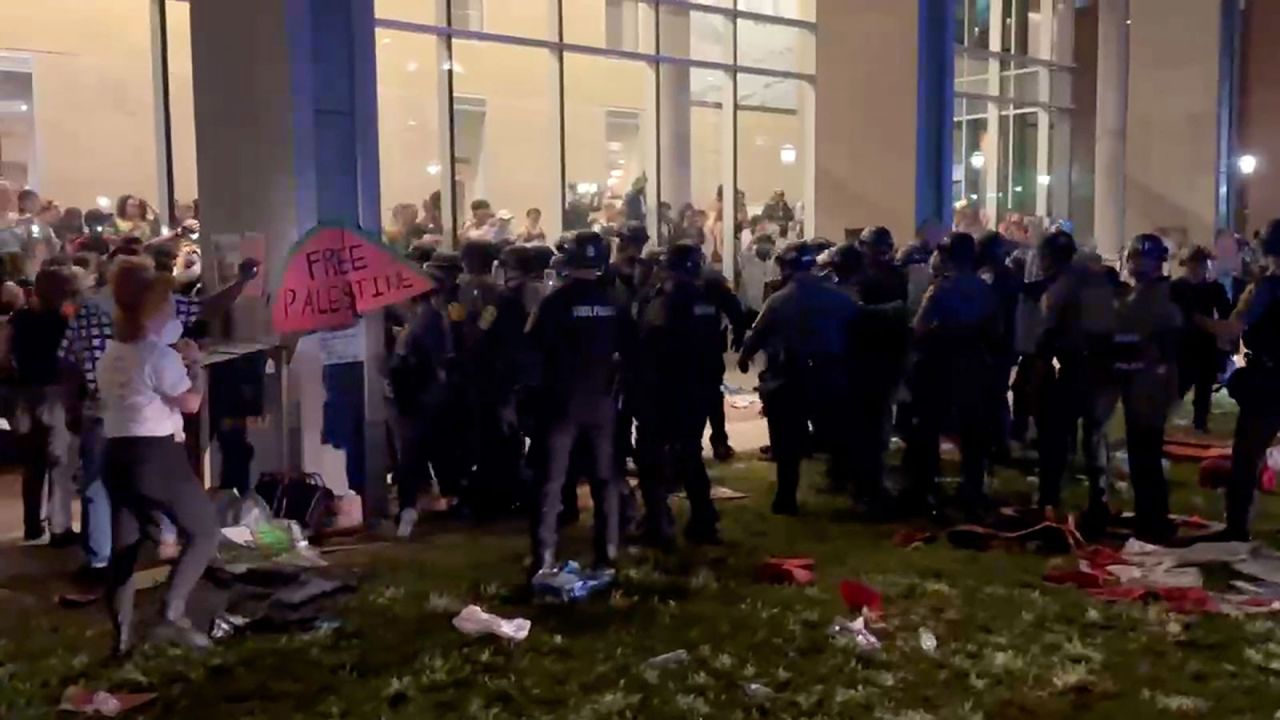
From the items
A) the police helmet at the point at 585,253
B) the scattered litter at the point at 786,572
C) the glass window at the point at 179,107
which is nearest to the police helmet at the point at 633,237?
the police helmet at the point at 585,253

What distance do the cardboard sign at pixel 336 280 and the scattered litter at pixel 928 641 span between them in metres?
3.87

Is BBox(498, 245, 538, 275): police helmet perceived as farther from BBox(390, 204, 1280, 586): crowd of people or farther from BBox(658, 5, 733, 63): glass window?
BBox(658, 5, 733, 63): glass window

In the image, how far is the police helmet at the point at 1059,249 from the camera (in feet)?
28.1

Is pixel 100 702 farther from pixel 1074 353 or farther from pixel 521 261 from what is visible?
pixel 1074 353

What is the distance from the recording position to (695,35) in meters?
19.5

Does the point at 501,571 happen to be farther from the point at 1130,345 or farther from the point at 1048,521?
the point at 1130,345

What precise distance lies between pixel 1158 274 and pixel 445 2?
34.2 feet

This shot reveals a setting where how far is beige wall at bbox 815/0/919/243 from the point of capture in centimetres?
1666

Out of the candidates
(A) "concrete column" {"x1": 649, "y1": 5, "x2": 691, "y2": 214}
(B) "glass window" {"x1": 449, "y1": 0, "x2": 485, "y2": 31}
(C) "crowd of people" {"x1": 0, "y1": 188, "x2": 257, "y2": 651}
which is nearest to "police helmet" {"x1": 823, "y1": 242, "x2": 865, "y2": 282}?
(C) "crowd of people" {"x1": 0, "y1": 188, "x2": 257, "y2": 651}

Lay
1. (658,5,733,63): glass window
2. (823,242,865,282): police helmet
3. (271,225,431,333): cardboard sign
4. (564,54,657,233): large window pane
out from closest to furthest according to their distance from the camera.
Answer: (271,225,431,333): cardboard sign, (823,242,865,282): police helmet, (564,54,657,233): large window pane, (658,5,733,63): glass window

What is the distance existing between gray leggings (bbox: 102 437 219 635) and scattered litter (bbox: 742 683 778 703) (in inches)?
101

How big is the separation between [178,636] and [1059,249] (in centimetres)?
584

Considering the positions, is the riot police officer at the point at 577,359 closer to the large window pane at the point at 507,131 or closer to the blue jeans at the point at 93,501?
the blue jeans at the point at 93,501

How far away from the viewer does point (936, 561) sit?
7.80m
